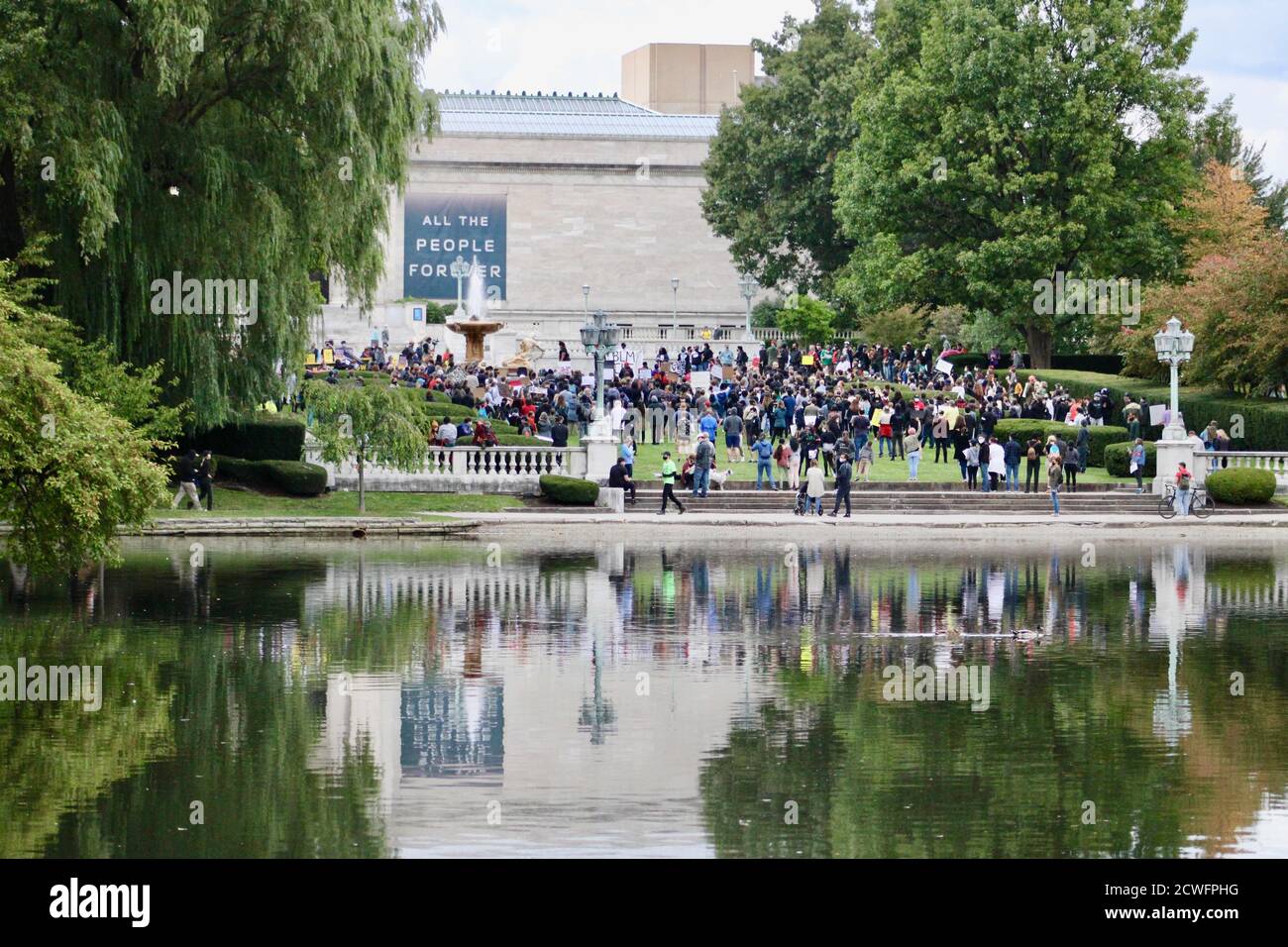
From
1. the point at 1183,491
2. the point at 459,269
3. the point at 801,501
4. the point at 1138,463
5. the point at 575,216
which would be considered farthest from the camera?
the point at 575,216

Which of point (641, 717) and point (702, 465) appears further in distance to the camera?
point (702, 465)

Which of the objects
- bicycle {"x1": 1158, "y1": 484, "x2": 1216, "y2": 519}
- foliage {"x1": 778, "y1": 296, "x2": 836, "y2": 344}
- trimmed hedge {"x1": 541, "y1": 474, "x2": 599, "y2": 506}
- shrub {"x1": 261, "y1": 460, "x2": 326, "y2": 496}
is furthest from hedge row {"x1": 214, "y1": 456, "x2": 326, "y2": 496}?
foliage {"x1": 778, "y1": 296, "x2": 836, "y2": 344}

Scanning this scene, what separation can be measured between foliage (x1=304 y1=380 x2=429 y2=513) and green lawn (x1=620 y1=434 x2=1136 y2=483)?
289 inches

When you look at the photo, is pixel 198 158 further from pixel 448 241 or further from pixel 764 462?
pixel 448 241

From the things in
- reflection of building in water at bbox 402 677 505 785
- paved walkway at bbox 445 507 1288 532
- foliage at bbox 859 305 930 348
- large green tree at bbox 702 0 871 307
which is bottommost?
reflection of building in water at bbox 402 677 505 785

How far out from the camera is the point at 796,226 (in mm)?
78000

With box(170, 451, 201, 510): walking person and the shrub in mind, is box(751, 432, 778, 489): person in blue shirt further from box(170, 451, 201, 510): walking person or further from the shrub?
box(170, 451, 201, 510): walking person

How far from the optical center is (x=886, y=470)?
47531 mm

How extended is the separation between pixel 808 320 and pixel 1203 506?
36855 millimetres

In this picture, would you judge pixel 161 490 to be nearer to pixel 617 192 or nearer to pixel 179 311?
pixel 179 311

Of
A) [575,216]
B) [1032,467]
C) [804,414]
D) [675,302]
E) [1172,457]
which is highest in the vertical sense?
[575,216]

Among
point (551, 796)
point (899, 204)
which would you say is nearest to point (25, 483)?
point (551, 796)

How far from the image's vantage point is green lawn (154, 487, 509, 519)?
38088 millimetres

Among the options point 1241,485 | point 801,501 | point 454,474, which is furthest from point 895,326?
point 454,474
